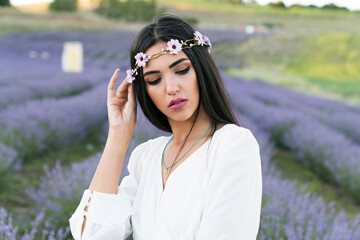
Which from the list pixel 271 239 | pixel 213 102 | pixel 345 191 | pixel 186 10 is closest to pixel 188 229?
pixel 213 102

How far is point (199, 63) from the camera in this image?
3.69ft

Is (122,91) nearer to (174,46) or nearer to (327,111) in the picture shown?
(174,46)

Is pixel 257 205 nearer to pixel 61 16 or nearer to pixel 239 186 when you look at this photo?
pixel 239 186

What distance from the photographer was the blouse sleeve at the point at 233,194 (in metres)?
0.91

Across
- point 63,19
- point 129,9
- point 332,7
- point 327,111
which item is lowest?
point 327,111

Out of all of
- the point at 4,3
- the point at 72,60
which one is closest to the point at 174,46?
the point at 4,3

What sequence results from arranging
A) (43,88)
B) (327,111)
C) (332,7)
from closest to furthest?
(43,88), (327,111), (332,7)

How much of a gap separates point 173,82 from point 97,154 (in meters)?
1.49

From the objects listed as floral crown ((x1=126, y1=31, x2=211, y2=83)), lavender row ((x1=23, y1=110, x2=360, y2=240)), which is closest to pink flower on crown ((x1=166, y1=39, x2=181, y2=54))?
floral crown ((x1=126, y1=31, x2=211, y2=83))

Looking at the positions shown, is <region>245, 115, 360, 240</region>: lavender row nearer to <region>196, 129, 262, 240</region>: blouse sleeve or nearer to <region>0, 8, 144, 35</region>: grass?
<region>196, 129, 262, 240</region>: blouse sleeve

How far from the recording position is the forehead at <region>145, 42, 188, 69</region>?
1079mm

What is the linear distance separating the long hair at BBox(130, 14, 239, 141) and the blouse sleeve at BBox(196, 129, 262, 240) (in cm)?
16

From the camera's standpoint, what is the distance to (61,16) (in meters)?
10.3

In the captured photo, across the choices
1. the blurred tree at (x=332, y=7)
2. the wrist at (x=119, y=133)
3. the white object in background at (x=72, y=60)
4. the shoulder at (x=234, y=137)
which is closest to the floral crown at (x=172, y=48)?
the wrist at (x=119, y=133)
